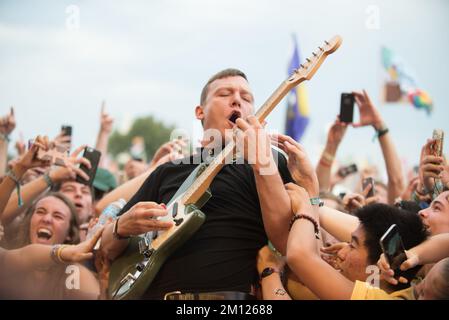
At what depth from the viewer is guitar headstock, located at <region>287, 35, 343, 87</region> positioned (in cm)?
314

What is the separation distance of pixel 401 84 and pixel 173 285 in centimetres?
499

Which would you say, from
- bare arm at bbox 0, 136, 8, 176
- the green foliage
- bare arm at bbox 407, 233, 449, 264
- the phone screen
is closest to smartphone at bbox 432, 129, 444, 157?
bare arm at bbox 407, 233, 449, 264

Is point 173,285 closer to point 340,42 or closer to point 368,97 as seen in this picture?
point 340,42

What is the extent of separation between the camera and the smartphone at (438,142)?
347 cm

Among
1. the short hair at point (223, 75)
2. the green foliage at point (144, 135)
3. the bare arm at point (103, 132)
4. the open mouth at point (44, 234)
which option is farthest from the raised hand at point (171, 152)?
the green foliage at point (144, 135)

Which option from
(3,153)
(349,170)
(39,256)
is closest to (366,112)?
(349,170)

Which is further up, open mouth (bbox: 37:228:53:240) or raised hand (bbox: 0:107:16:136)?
raised hand (bbox: 0:107:16:136)

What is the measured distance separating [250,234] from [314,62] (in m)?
0.92

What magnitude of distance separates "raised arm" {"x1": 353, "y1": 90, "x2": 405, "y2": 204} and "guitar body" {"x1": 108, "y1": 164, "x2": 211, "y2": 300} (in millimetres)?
1753

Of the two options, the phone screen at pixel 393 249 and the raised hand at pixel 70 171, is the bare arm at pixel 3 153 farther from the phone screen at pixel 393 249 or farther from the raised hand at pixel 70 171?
the phone screen at pixel 393 249

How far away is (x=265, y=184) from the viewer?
2.97 m

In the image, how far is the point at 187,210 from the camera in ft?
10.3

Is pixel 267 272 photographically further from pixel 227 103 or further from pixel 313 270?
pixel 227 103

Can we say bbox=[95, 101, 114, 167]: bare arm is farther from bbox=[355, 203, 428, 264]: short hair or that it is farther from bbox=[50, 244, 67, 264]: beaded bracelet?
bbox=[355, 203, 428, 264]: short hair
